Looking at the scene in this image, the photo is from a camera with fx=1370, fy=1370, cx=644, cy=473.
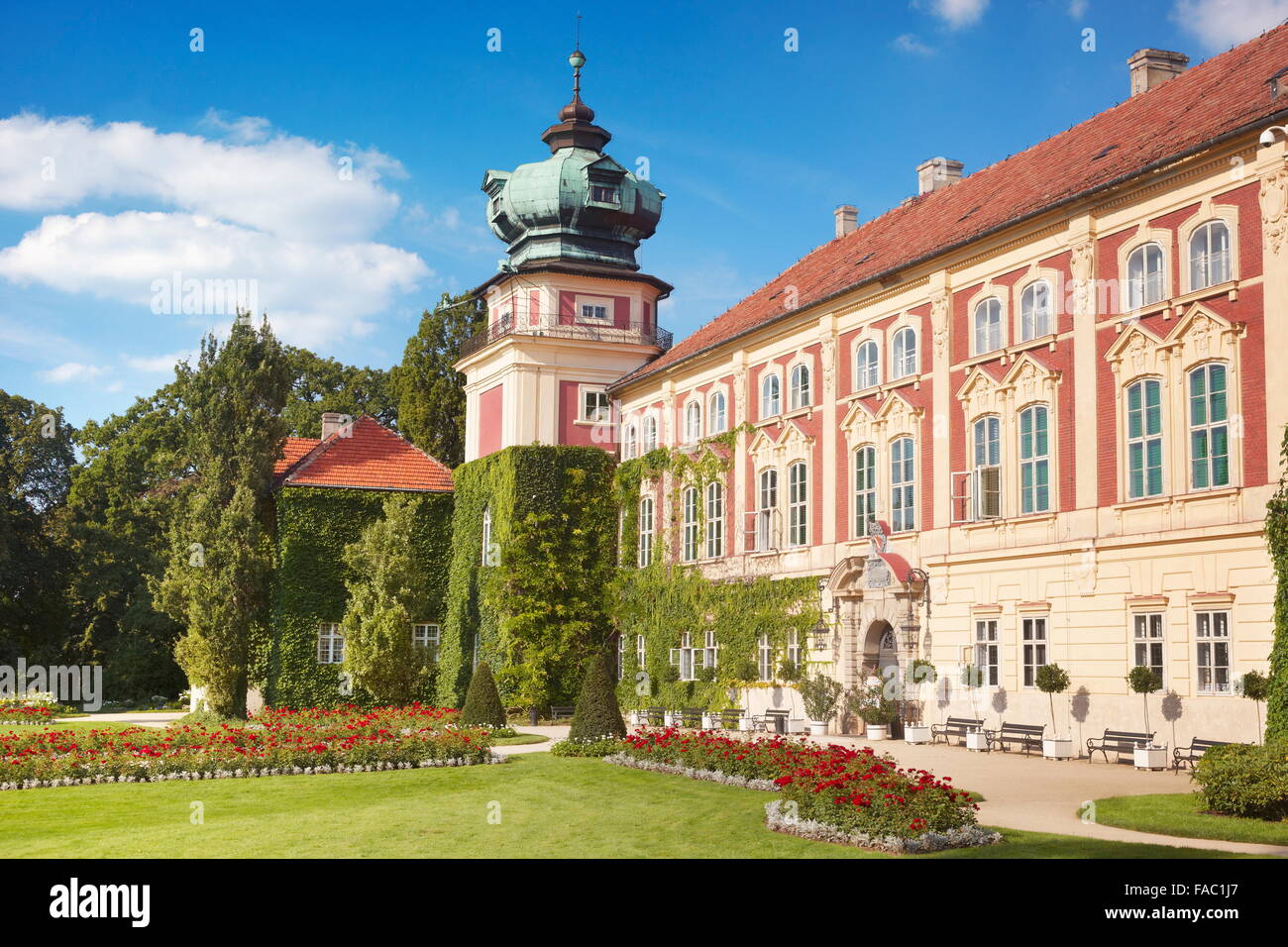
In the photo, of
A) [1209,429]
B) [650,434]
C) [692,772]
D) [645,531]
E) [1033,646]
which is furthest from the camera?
[650,434]

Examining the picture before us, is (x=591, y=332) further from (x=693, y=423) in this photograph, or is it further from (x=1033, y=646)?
(x=1033, y=646)

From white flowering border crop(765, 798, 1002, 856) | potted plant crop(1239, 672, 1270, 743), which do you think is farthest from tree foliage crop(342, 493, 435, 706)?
white flowering border crop(765, 798, 1002, 856)

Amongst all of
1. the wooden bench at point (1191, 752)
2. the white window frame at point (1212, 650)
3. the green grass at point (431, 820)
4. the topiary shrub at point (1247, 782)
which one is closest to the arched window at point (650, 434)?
the green grass at point (431, 820)

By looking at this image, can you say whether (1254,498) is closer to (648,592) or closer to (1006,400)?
(1006,400)

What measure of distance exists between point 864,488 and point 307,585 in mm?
17895

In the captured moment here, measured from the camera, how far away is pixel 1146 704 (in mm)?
22500

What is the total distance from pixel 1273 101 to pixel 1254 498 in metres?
6.24

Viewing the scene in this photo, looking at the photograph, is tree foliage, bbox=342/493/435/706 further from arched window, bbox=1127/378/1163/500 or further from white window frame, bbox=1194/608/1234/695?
white window frame, bbox=1194/608/1234/695

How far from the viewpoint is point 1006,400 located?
26250 mm

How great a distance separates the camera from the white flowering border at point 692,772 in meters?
18.3

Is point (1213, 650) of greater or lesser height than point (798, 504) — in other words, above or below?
below

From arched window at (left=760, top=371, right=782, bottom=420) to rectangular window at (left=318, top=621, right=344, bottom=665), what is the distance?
14.5 m

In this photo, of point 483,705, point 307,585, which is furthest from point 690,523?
point 307,585
